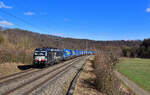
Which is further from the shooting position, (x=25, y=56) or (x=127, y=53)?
(x=127, y=53)

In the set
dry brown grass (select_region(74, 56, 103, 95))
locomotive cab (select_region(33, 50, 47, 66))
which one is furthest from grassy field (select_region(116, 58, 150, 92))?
locomotive cab (select_region(33, 50, 47, 66))

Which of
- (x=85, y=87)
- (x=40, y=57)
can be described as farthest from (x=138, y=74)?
(x=85, y=87)

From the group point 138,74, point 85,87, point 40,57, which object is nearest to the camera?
point 85,87

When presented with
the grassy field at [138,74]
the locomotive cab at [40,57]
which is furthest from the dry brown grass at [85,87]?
the grassy field at [138,74]

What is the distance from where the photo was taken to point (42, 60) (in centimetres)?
2020

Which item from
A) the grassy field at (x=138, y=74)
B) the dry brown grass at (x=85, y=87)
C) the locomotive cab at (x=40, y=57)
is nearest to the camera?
the dry brown grass at (x=85, y=87)

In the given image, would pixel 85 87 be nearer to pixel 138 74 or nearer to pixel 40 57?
pixel 40 57

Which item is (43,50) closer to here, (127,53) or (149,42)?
(127,53)

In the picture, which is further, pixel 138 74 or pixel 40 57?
pixel 138 74

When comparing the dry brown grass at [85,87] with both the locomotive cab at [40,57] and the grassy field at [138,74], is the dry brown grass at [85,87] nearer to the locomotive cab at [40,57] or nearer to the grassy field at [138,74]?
the locomotive cab at [40,57]

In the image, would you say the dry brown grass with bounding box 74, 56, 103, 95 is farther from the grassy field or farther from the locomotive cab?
the grassy field

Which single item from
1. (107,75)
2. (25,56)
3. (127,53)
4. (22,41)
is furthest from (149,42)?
(107,75)

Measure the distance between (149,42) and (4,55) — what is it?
386ft

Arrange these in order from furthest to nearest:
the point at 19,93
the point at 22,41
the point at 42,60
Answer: the point at 22,41 < the point at 42,60 < the point at 19,93
